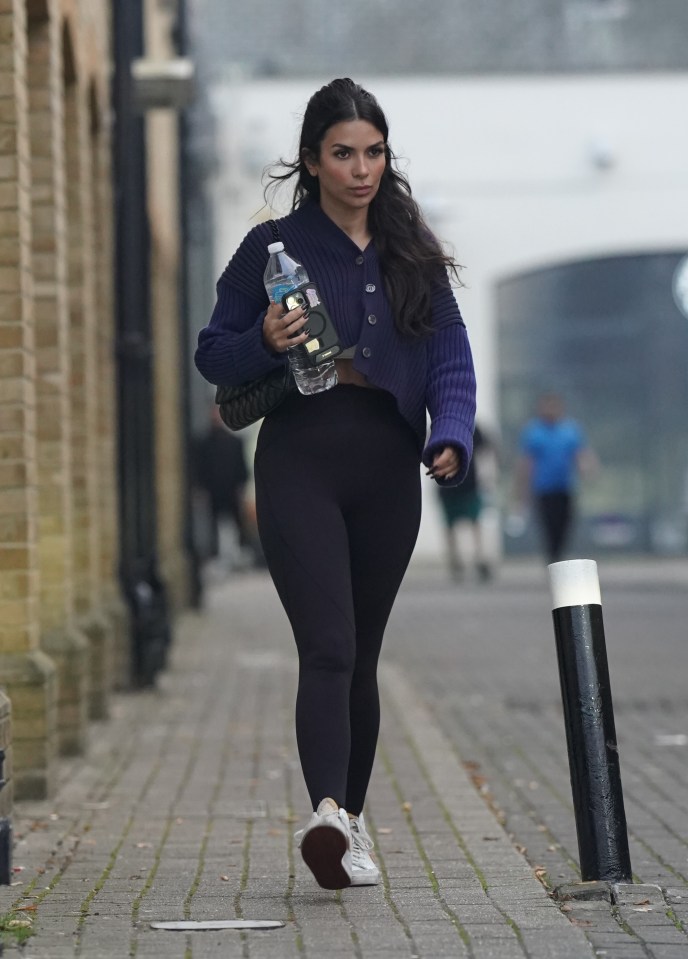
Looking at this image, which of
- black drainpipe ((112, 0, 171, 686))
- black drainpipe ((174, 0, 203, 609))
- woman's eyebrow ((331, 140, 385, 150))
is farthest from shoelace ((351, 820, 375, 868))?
black drainpipe ((174, 0, 203, 609))

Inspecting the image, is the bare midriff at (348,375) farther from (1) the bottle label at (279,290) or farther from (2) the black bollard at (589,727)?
(2) the black bollard at (589,727)

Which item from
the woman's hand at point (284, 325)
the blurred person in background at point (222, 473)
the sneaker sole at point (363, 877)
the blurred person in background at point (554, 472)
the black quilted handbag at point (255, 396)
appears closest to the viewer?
the woman's hand at point (284, 325)

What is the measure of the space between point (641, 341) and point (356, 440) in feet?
77.2

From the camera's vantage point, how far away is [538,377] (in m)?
28.4

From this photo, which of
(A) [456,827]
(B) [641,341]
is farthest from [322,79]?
(A) [456,827]

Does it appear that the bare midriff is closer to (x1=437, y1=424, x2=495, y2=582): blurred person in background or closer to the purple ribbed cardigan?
the purple ribbed cardigan

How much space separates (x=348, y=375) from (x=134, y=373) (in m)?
6.28

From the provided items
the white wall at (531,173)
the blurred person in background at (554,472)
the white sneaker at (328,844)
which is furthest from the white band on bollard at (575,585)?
the white wall at (531,173)

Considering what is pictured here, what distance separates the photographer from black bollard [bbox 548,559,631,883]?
→ 5.17 meters

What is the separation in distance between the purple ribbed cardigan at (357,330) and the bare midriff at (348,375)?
0.16 feet

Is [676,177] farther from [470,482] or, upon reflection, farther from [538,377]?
[470,482]

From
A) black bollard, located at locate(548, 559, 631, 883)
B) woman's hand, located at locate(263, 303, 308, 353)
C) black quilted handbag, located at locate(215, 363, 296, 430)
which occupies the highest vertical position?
woman's hand, located at locate(263, 303, 308, 353)

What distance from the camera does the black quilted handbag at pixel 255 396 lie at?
5.09 m

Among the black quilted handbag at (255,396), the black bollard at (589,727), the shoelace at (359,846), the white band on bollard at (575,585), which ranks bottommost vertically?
the shoelace at (359,846)
